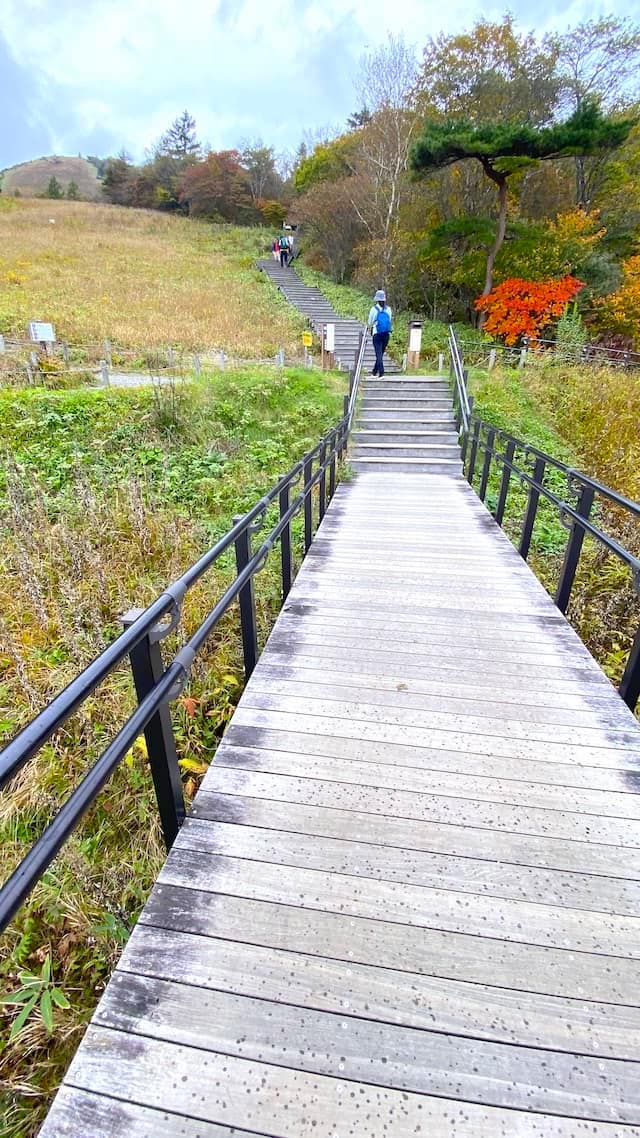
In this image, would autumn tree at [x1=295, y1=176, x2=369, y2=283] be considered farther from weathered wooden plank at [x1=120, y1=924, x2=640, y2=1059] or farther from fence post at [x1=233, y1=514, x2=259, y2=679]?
weathered wooden plank at [x1=120, y1=924, x2=640, y2=1059]

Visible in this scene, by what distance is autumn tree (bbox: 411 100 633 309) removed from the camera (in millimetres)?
12766

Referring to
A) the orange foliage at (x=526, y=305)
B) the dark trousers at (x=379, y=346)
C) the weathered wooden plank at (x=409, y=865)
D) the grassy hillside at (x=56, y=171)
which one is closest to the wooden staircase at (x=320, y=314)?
the dark trousers at (x=379, y=346)

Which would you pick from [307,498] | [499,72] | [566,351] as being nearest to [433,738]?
[307,498]

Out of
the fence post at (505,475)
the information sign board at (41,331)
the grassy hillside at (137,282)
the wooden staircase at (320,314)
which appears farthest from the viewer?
the grassy hillside at (137,282)

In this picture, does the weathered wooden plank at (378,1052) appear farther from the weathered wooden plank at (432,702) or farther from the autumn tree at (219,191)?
the autumn tree at (219,191)

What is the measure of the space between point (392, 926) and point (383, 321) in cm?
1037

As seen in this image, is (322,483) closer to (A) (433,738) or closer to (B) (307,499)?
(B) (307,499)

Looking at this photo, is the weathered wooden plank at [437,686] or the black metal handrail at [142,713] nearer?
the black metal handrail at [142,713]

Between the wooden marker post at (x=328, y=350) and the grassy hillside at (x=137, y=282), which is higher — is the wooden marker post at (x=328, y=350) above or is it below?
below

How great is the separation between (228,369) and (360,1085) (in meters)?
10.6

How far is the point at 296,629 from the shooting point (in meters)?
3.21

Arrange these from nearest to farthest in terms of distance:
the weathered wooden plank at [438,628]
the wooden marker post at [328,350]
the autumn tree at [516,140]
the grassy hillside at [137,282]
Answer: the weathered wooden plank at [438,628] → the wooden marker post at [328,350] → the autumn tree at [516,140] → the grassy hillside at [137,282]

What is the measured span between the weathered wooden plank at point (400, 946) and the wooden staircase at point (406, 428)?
21.6 ft

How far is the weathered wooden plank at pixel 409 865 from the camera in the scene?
165cm
